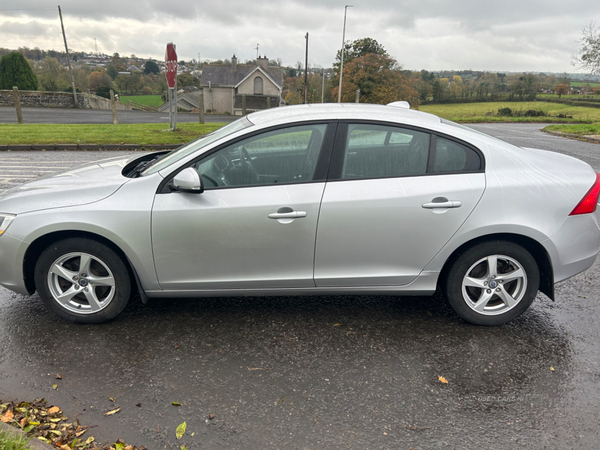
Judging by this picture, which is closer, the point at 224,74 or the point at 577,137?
the point at 577,137

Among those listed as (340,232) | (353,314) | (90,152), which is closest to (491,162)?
(340,232)

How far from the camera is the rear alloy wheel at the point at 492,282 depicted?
11.6 feet

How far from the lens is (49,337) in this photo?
348 centimetres

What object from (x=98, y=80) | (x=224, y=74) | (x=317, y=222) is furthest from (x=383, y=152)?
(x=98, y=80)

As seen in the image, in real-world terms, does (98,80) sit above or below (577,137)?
above

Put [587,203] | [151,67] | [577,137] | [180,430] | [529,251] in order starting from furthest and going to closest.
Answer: [151,67]
[577,137]
[529,251]
[587,203]
[180,430]

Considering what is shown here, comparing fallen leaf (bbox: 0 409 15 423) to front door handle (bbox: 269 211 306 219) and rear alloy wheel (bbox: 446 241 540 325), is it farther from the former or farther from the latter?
rear alloy wheel (bbox: 446 241 540 325)

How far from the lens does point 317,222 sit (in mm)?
3381

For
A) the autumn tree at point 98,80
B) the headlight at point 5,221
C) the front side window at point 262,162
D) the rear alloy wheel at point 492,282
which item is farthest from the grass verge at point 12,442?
the autumn tree at point 98,80

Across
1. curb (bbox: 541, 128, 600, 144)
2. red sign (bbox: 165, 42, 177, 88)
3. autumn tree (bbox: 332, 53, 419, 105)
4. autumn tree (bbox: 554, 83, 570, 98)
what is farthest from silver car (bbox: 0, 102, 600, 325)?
autumn tree (bbox: 554, 83, 570, 98)

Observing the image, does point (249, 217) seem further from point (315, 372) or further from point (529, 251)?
point (529, 251)

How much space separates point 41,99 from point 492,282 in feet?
123

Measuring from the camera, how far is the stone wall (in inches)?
1261

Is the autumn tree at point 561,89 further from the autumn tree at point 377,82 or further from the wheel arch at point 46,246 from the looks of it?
the wheel arch at point 46,246
